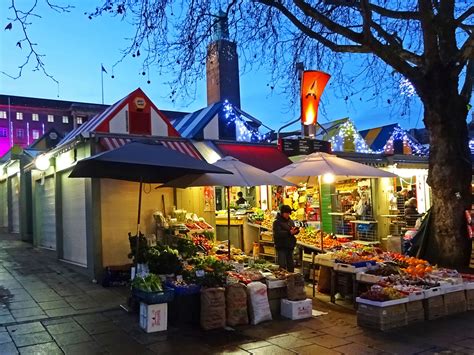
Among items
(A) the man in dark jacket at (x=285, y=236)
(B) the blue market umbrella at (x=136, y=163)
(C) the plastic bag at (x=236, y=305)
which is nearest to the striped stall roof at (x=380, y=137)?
(A) the man in dark jacket at (x=285, y=236)

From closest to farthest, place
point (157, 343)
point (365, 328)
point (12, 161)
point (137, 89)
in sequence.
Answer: point (157, 343), point (365, 328), point (137, 89), point (12, 161)

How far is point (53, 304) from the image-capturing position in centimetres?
774

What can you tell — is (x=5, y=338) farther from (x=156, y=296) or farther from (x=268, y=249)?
(x=268, y=249)

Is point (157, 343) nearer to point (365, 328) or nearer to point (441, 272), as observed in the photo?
point (365, 328)

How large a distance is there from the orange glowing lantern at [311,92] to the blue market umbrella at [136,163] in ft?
15.6

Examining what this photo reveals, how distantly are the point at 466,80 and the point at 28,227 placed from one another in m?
14.8

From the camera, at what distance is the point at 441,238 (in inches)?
384

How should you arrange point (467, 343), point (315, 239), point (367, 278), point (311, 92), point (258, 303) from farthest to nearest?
point (311, 92), point (315, 239), point (367, 278), point (258, 303), point (467, 343)

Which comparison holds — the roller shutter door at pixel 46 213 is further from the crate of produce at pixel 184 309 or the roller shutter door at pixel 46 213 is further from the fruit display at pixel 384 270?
the fruit display at pixel 384 270

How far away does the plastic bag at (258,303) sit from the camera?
22.2 feet

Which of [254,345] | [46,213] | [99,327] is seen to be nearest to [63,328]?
[99,327]

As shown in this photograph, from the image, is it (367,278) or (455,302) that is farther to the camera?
(367,278)

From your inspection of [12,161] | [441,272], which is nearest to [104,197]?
[441,272]

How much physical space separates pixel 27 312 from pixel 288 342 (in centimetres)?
418
